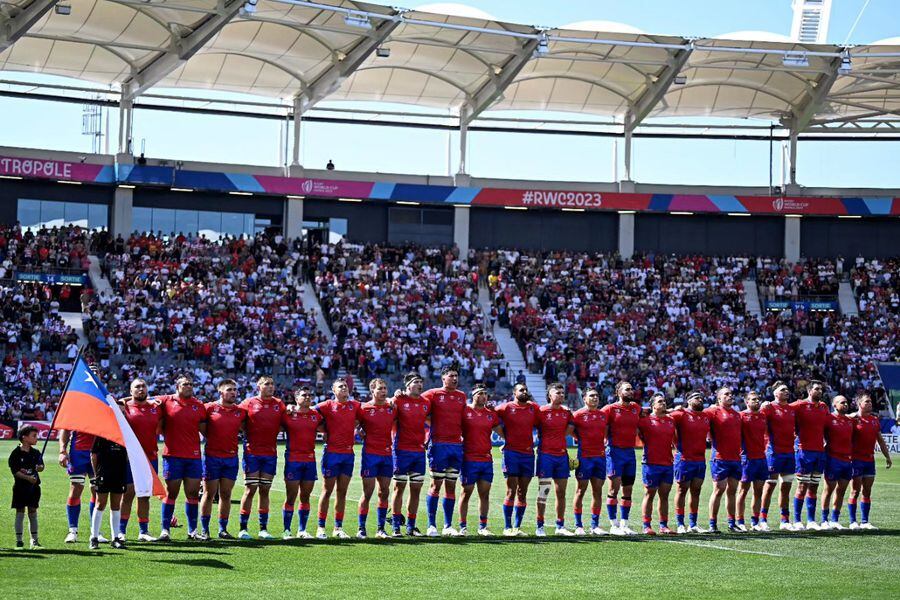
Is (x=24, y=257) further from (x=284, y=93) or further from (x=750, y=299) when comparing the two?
(x=750, y=299)

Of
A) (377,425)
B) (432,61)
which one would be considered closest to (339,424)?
(377,425)

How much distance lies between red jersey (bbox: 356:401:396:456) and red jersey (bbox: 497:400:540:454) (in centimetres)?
164

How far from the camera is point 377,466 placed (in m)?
16.0

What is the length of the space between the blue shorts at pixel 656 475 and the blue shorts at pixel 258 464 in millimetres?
5302

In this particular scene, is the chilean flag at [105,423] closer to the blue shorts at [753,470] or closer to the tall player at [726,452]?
the tall player at [726,452]

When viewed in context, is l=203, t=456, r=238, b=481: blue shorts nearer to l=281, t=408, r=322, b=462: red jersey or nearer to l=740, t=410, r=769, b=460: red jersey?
l=281, t=408, r=322, b=462: red jersey

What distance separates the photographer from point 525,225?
173ft

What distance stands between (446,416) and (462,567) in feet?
10.8

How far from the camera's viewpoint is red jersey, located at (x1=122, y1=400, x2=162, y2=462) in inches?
600

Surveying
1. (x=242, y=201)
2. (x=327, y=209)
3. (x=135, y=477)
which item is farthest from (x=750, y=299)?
(x=135, y=477)

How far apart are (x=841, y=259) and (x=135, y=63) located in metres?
30.0

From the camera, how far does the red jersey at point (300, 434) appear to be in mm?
15672

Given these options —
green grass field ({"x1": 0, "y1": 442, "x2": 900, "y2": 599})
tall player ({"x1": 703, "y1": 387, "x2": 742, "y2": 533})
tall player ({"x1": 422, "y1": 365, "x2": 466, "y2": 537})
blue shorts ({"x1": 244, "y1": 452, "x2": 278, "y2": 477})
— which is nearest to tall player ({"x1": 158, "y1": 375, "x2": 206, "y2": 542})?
green grass field ({"x1": 0, "y1": 442, "x2": 900, "y2": 599})

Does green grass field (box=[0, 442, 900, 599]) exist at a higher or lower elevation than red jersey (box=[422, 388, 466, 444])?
lower
